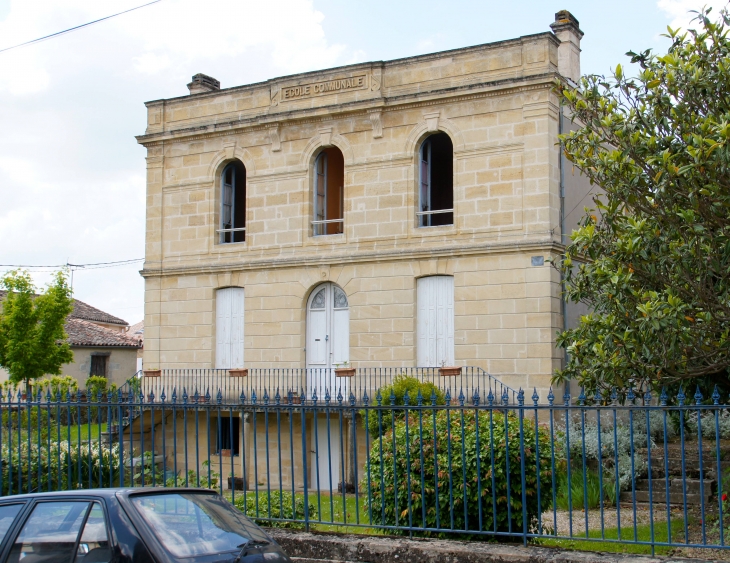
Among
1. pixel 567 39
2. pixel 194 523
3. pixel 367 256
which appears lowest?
pixel 194 523

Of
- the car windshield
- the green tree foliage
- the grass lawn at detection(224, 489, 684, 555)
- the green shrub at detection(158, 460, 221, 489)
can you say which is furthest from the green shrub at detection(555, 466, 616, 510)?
the car windshield

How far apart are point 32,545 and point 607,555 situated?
4471 millimetres

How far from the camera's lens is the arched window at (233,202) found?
77.5 feet

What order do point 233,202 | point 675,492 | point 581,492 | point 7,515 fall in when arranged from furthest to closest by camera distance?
point 233,202 < point 581,492 < point 675,492 < point 7,515

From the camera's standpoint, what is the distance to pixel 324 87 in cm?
2197

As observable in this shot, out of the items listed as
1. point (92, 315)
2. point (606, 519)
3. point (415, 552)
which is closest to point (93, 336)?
point (92, 315)

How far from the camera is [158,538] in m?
5.69

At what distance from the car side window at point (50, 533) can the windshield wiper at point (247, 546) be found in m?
1.05

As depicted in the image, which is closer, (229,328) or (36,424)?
(36,424)

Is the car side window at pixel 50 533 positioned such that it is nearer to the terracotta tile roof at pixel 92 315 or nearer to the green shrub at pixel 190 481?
the green shrub at pixel 190 481

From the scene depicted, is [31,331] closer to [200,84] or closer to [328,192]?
[200,84]

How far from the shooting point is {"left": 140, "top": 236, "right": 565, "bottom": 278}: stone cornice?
761 inches

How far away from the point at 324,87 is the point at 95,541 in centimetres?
1742

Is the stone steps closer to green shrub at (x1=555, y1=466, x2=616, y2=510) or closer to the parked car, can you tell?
green shrub at (x1=555, y1=466, x2=616, y2=510)
